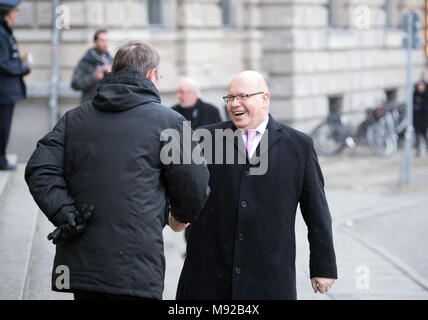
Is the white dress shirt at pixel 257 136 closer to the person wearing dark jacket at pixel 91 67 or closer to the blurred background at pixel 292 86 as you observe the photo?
the blurred background at pixel 292 86

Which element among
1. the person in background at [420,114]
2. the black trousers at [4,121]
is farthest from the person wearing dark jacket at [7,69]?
the person in background at [420,114]

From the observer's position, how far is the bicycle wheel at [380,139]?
64.1 ft

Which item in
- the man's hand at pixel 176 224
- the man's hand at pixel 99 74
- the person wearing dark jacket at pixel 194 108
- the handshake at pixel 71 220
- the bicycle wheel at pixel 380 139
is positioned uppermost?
the man's hand at pixel 99 74

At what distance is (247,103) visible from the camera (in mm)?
4582

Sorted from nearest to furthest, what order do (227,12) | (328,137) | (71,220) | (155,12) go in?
(71,220) → (155,12) → (227,12) → (328,137)

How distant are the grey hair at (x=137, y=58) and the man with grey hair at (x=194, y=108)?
467 cm

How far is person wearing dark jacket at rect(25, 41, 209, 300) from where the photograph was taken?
12.3 feet

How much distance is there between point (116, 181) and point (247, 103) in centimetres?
108

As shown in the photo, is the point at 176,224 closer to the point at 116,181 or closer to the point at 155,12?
the point at 116,181

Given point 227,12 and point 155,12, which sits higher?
point 227,12

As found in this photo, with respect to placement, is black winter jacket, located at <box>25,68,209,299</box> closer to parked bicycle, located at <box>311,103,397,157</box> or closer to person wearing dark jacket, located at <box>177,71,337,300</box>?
person wearing dark jacket, located at <box>177,71,337,300</box>

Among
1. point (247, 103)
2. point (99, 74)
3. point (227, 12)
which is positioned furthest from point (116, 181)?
point (227, 12)

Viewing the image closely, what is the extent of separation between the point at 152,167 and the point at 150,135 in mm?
139
